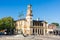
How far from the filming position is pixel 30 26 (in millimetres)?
77625

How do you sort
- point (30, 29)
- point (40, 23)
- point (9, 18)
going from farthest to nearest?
point (9, 18)
point (40, 23)
point (30, 29)

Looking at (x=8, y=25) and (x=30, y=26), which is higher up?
(x=8, y=25)

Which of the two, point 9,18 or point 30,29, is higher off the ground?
point 9,18

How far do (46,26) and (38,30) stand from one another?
4.20m

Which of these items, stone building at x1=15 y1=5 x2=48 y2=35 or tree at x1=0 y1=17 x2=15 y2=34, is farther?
tree at x1=0 y1=17 x2=15 y2=34

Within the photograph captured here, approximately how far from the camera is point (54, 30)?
7856cm

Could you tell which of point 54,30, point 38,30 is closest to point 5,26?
point 38,30

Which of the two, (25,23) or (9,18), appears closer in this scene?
(25,23)

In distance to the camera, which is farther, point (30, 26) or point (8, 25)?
point (8, 25)

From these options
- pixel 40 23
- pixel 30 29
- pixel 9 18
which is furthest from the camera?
pixel 9 18

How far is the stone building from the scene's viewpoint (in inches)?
3024

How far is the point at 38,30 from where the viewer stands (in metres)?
80.7

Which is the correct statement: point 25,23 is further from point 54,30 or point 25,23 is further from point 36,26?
point 54,30

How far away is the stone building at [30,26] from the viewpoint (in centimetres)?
7682
